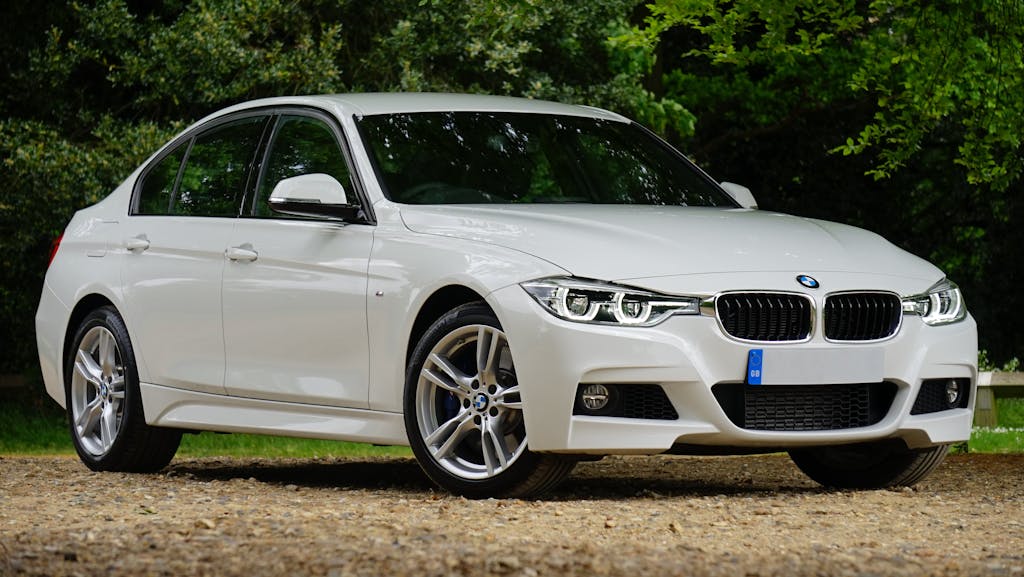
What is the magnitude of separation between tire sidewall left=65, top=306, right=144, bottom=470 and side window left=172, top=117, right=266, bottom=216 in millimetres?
684

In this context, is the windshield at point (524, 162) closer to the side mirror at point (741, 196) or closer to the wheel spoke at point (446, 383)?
the side mirror at point (741, 196)

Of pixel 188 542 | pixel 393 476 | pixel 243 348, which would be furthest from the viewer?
pixel 393 476

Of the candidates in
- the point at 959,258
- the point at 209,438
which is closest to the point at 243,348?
the point at 209,438

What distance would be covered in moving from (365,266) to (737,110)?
62.0ft

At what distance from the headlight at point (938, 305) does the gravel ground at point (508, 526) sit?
0.77 m

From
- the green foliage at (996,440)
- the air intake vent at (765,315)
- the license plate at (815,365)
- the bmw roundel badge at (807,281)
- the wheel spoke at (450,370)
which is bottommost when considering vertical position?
the green foliage at (996,440)

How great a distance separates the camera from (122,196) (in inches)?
360

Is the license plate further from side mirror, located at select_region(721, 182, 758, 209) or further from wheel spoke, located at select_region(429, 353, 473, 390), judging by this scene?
Answer: side mirror, located at select_region(721, 182, 758, 209)

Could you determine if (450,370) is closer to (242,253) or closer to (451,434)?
(451,434)

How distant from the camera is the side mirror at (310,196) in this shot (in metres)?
7.09

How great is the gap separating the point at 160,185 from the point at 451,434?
2.95 meters

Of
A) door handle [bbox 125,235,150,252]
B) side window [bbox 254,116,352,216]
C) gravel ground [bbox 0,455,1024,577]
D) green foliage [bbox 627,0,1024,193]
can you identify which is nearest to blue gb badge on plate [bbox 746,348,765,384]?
gravel ground [bbox 0,455,1024,577]

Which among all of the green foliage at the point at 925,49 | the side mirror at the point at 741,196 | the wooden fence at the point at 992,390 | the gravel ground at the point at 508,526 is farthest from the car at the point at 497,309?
the wooden fence at the point at 992,390

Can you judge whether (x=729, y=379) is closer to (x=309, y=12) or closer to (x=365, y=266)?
(x=365, y=266)
